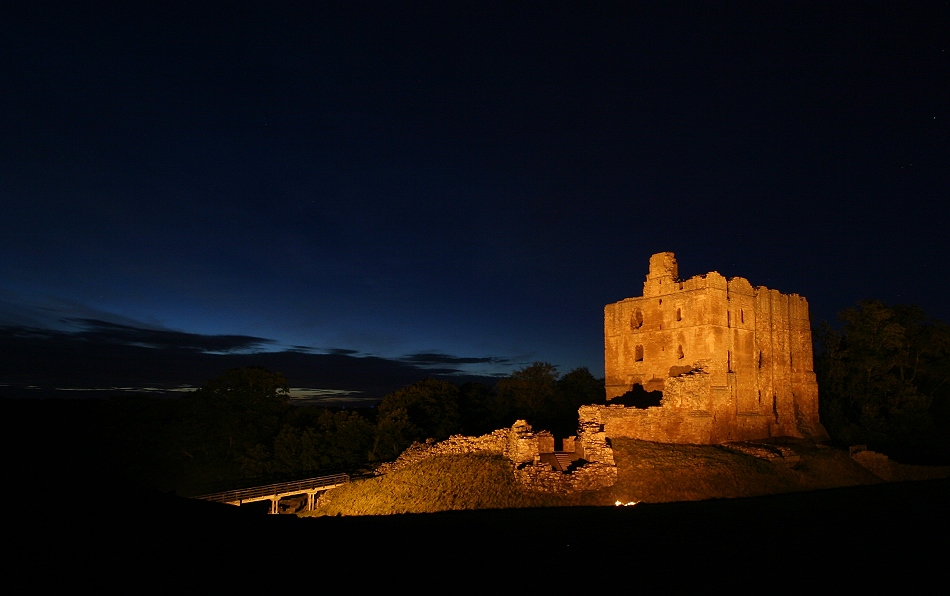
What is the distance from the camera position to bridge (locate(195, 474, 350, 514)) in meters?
23.8

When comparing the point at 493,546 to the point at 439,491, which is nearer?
the point at 493,546

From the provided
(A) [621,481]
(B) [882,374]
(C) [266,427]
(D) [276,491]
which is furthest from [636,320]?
(C) [266,427]

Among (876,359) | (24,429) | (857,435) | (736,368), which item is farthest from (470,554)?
(24,429)

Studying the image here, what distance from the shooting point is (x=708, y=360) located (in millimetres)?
27828

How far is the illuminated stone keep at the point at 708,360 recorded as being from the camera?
2584 cm

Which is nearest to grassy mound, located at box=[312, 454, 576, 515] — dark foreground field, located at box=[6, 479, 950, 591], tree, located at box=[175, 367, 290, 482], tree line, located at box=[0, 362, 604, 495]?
dark foreground field, located at box=[6, 479, 950, 591]

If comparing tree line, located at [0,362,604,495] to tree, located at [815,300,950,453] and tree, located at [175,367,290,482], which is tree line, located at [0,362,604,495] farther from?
tree, located at [815,300,950,453]

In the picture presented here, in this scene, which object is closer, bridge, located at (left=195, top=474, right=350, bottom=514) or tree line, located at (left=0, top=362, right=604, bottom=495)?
bridge, located at (left=195, top=474, right=350, bottom=514)

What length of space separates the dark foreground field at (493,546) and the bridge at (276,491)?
11.6 metres

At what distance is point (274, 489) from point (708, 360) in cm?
1984

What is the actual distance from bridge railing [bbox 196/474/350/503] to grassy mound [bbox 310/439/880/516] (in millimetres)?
671

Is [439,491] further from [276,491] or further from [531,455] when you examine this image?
[276,491]

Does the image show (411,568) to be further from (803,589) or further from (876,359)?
(876,359)

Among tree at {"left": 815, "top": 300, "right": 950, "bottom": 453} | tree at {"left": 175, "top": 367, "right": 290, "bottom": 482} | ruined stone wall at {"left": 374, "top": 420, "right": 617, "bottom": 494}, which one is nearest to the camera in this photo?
ruined stone wall at {"left": 374, "top": 420, "right": 617, "bottom": 494}
